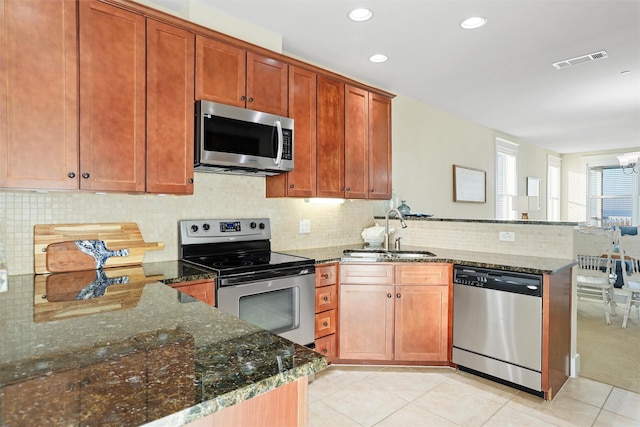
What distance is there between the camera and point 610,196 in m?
8.42

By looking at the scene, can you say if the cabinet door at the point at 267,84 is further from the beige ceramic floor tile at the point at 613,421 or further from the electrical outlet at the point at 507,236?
the beige ceramic floor tile at the point at 613,421

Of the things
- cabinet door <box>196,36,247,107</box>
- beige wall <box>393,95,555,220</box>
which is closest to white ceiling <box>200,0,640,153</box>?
beige wall <box>393,95,555,220</box>

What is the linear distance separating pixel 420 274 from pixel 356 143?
49.7 inches

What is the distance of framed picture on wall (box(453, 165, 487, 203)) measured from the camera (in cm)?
523

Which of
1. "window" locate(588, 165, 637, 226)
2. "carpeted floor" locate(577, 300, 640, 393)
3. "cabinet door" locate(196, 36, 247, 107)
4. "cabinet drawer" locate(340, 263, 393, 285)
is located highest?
"cabinet door" locate(196, 36, 247, 107)

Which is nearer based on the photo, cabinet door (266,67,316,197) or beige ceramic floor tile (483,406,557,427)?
beige ceramic floor tile (483,406,557,427)

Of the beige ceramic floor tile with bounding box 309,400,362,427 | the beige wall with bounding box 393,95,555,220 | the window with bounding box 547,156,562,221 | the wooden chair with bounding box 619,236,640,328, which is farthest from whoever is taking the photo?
the window with bounding box 547,156,562,221

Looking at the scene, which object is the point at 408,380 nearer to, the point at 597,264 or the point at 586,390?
the point at 586,390

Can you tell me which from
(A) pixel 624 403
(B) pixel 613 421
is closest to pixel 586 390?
(A) pixel 624 403

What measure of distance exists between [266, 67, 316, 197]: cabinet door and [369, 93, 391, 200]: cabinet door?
0.69m

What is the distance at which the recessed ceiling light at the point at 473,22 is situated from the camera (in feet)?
8.64

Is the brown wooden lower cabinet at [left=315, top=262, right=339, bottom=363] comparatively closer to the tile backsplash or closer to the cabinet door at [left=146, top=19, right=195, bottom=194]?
the tile backsplash

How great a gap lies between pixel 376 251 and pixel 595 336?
2387 mm

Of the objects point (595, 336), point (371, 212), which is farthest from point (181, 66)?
point (595, 336)
